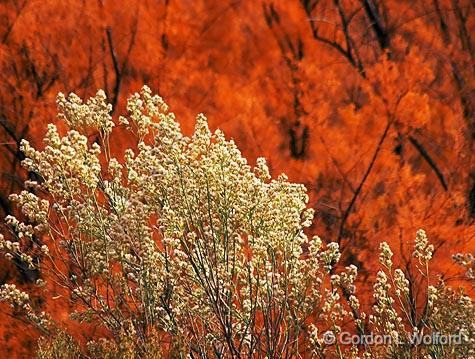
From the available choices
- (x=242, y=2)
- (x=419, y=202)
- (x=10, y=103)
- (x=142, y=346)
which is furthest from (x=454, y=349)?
(x=10, y=103)

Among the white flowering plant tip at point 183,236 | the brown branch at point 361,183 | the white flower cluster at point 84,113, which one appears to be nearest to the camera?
the white flowering plant tip at point 183,236

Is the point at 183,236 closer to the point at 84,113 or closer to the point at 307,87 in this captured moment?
the point at 84,113

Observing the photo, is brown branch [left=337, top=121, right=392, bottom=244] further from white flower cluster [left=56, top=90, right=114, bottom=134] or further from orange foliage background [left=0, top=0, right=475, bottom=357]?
white flower cluster [left=56, top=90, right=114, bottom=134]

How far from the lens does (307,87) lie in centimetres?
712

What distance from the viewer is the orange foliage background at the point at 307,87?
7.05m

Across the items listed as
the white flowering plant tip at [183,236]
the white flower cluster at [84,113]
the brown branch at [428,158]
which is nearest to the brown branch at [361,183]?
the brown branch at [428,158]

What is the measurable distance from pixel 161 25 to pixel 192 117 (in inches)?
29.0

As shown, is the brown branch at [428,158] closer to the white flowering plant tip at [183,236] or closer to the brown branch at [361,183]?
the brown branch at [361,183]

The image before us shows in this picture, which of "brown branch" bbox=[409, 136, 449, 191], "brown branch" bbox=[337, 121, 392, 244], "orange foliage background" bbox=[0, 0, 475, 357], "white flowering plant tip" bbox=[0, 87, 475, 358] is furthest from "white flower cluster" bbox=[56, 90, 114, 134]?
"brown branch" bbox=[409, 136, 449, 191]

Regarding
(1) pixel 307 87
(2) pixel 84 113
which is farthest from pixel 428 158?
(2) pixel 84 113

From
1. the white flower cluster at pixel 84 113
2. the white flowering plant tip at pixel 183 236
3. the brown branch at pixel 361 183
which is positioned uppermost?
the brown branch at pixel 361 183

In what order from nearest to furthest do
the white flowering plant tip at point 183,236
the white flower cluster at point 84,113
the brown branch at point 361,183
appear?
the white flowering plant tip at point 183,236, the white flower cluster at point 84,113, the brown branch at point 361,183

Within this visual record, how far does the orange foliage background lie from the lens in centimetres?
705

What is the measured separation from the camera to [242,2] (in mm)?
7242
